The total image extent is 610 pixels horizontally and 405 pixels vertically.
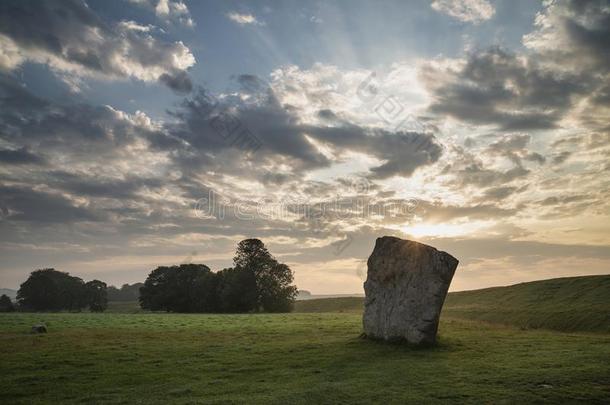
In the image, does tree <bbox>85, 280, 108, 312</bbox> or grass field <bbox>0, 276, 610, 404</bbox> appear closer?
grass field <bbox>0, 276, 610, 404</bbox>

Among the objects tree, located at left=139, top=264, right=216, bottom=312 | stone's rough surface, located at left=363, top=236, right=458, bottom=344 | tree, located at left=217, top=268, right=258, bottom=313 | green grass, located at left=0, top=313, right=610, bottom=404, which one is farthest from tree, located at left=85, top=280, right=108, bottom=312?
stone's rough surface, located at left=363, top=236, right=458, bottom=344

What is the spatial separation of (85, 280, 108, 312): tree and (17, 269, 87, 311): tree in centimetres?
113

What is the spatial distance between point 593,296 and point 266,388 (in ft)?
155

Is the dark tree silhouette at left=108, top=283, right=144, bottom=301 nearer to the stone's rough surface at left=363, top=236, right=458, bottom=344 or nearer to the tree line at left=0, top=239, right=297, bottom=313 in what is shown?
the tree line at left=0, top=239, right=297, bottom=313

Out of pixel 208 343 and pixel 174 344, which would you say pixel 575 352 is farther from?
pixel 174 344

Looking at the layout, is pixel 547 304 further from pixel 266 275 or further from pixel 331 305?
pixel 331 305

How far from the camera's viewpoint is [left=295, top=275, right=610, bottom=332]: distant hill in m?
39.4

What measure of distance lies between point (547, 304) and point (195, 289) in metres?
57.7

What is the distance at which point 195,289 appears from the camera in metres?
77.6

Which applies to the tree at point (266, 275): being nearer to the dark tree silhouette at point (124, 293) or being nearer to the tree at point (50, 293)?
the tree at point (50, 293)

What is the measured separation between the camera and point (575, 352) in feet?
65.8

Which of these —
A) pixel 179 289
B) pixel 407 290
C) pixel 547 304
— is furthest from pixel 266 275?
pixel 407 290

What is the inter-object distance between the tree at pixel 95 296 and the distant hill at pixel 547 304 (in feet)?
247

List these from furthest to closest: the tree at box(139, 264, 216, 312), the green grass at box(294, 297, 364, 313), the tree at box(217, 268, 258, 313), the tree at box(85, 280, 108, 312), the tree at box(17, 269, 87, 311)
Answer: the tree at box(85, 280, 108, 312) → the tree at box(17, 269, 87, 311) → the green grass at box(294, 297, 364, 313) → the tree at box(139, 264, 216, 312) → the tree at box(217, 268, 258, 313)
